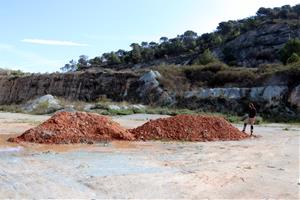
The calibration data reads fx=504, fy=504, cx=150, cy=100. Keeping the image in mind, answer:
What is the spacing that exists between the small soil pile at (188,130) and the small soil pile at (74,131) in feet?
3.49

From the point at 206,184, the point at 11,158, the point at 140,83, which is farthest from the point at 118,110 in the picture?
the point at 206,184

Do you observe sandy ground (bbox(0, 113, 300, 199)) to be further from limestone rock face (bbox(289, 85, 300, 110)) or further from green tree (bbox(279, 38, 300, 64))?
green tree (bbox(279, 38, 300, 64))

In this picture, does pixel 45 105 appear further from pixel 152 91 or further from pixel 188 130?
pixel 188 130

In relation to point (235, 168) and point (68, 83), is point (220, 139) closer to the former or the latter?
point (235, 168)

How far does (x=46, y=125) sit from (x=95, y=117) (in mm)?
2471

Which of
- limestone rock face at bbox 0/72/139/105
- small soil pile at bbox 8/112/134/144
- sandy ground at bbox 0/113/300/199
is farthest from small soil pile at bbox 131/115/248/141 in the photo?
limestone rock face at bbox 0/72/139/105

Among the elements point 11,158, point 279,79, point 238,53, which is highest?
point 238,53

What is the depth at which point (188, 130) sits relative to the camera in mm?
23734

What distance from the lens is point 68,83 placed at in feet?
213

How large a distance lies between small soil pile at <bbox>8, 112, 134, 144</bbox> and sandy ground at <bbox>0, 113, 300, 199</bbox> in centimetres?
113

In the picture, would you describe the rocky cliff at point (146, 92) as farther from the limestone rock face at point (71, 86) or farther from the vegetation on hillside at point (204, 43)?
the vegetation on hillside at point (204, 43)

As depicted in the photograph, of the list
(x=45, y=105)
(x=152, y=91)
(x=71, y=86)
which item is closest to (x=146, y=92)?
(x=152, y=91)

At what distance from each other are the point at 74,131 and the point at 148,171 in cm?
880

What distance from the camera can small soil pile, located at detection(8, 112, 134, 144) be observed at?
67.2 feet
